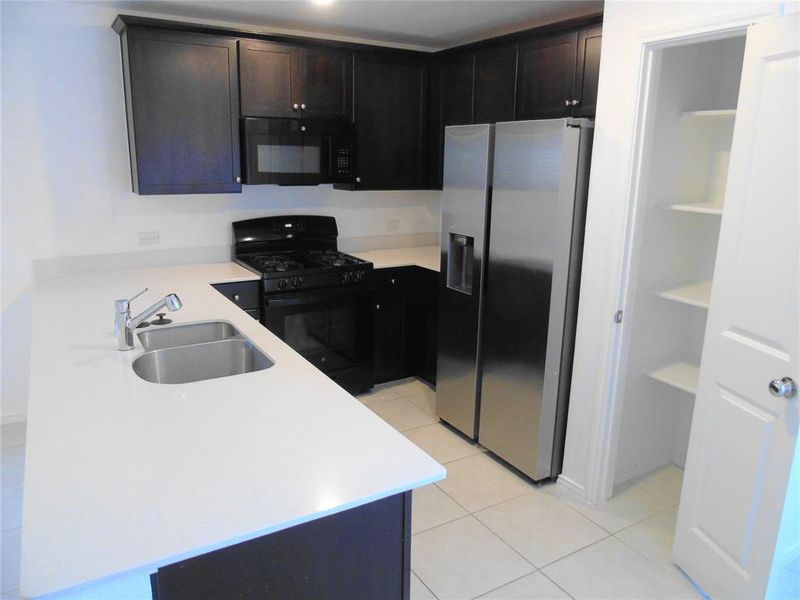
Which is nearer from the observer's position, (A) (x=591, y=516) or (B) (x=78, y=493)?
(B) (x=78, y=493)

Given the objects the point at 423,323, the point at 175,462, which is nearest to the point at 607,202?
the point at 423,323

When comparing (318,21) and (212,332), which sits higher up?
(318,21)

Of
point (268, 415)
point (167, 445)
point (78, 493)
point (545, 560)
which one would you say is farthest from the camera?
point (545, 560)

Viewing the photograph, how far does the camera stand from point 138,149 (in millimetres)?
3137

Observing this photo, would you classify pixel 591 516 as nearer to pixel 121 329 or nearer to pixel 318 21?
pixel 121 329

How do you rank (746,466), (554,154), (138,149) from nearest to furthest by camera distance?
(746,466) → (554,154) → (138,149)

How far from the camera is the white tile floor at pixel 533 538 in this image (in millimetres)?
2221

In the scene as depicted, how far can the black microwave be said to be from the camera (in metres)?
3.41

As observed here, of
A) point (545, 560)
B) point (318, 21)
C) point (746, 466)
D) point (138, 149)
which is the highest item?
point (318, 21)

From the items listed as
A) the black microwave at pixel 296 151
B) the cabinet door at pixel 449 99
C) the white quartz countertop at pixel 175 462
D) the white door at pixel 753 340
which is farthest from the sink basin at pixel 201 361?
the cabinet door at pixel 449 99

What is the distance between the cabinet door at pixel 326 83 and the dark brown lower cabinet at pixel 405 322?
1.07 m

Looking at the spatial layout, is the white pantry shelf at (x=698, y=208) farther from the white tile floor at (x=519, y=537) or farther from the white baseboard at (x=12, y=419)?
the white baseboard at (x=12, y=419)

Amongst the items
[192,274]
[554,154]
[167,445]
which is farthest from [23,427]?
[554,154]

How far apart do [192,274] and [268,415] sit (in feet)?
6.61
